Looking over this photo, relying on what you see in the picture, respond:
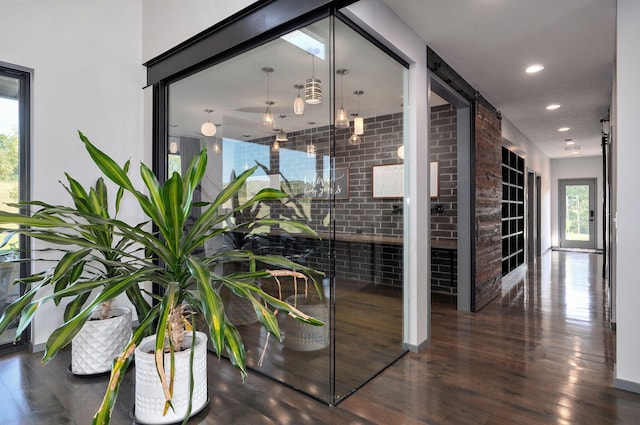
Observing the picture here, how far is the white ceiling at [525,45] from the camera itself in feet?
8.34

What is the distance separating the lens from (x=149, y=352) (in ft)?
6.17

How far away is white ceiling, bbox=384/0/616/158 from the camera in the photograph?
254cm

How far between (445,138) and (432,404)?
3290 mm

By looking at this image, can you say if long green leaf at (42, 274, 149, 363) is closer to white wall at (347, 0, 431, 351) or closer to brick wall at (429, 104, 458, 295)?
white wall at (347, 0, 431, 351)

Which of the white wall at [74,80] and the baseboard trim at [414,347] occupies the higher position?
the white wall at [74,80]

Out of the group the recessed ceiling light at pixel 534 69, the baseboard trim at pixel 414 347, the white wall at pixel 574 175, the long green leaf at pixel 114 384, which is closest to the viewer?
the long green leaf at pixel 114 384

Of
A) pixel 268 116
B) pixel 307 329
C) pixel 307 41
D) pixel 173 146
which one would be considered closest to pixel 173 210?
pixel 268 116

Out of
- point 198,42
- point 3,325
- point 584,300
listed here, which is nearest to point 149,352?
point 3,325

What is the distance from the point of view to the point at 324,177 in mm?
2172

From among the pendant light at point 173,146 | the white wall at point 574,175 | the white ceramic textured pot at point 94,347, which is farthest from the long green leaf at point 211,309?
the white wall at point 574,175

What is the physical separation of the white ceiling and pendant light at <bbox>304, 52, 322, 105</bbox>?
0.80 meters

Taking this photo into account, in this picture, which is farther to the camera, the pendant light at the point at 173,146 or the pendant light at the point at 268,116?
the pendant light at the point at 173,146

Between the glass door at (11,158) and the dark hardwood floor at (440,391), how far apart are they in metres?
0.47

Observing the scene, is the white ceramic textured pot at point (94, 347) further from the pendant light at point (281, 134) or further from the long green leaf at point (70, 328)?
the pendant light at point (281, 134)
